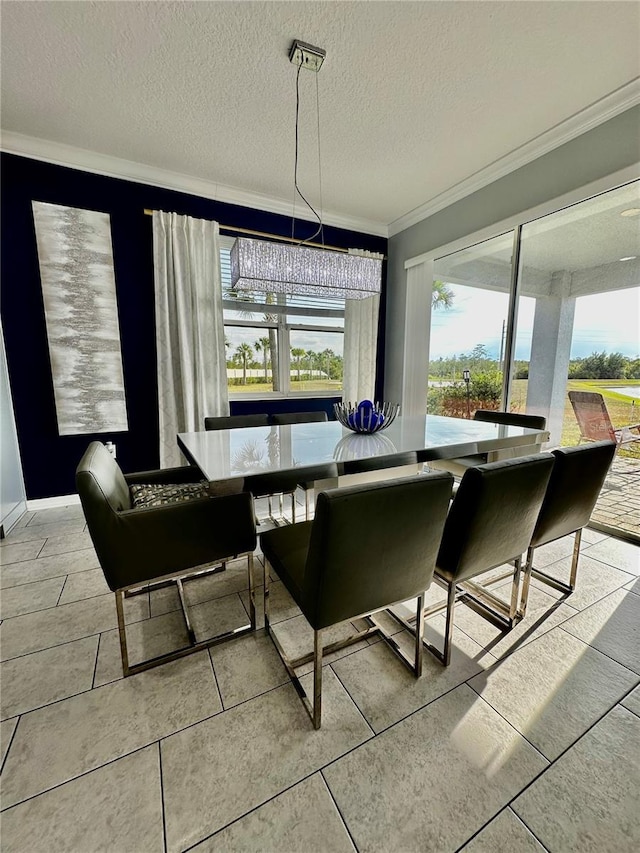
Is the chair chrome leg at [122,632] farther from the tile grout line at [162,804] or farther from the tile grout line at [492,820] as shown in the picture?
the tile grout line at [492,820]

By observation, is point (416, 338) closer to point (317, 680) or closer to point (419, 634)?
point (419, 634)

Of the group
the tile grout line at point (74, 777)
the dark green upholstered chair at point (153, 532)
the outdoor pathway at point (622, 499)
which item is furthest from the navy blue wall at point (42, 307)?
the outdoor pathway at point (622, 499)

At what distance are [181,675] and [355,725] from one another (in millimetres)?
692

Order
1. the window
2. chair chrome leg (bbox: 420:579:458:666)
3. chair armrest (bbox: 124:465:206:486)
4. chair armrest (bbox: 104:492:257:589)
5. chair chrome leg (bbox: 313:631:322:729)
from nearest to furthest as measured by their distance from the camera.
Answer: chair chrome leg (bbox: 313:631:322:729), chair armrest (bbox: 104:492:257:589), chair chrome leg (bbox: 420:579:458:666), chair armrest (bbox: 124:465:206:486), the window

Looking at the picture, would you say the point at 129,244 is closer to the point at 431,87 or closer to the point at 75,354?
the point at 75,354

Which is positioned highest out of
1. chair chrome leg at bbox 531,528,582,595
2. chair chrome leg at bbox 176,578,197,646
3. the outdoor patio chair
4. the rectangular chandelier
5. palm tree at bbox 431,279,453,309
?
palm tree at bbox 431,279,453,309

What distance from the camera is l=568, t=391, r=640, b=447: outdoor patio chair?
275 centimetres

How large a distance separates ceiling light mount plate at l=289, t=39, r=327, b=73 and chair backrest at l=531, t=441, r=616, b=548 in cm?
225

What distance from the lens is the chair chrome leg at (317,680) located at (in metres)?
1.14

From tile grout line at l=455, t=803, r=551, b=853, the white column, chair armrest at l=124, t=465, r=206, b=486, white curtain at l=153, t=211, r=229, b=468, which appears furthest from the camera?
the white column

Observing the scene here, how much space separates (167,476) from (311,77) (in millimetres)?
2347

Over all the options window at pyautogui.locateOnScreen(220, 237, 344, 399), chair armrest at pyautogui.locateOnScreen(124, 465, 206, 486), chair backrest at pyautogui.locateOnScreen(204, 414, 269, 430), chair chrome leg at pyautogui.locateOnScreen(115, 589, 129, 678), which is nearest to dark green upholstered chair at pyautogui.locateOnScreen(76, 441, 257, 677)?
chair chrome leg at pyautogui.locateOnScreen(115, 589, 129, 678)

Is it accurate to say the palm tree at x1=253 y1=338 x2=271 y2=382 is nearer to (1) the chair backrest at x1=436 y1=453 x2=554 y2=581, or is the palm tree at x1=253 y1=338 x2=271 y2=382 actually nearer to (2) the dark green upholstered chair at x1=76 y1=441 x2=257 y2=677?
(2) the dark green upholstered chair at x1=76 y1=441 x2=257 y2=677

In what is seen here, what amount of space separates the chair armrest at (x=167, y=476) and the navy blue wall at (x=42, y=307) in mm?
1541
